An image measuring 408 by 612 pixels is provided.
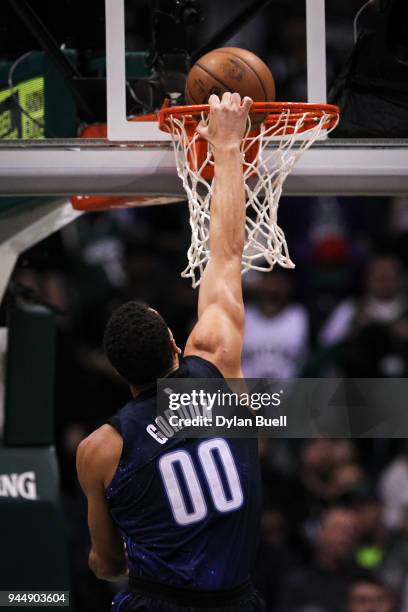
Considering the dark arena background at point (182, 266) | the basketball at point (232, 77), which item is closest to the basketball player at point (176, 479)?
the basketball at point (232, 77)

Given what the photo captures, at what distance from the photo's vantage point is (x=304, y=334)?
20.2ft

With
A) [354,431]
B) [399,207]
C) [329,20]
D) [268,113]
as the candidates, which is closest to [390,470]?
[354,431]

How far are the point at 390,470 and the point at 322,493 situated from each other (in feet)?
1.36

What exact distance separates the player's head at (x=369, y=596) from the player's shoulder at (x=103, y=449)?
99.7 inches

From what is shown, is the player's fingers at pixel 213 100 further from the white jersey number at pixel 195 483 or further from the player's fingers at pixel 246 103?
the white jersey number at pixel 195 483

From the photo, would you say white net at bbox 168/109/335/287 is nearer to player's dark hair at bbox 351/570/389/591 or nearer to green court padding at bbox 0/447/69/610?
A: green court padding at bbox 0/447/69/610

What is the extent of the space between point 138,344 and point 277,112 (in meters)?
1.07

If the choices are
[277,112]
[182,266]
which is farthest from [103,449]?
[182,266]

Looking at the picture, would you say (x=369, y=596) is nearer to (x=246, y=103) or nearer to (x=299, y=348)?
(x=299, y=348)

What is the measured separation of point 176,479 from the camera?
2945 millimetres

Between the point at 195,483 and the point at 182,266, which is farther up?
the point at 195,483

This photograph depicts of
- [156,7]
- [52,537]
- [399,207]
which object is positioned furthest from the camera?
[399,207]

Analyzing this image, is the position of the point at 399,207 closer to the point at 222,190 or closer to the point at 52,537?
the point at 52,537

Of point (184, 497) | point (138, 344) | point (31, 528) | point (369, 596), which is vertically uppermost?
point (138, 344)
